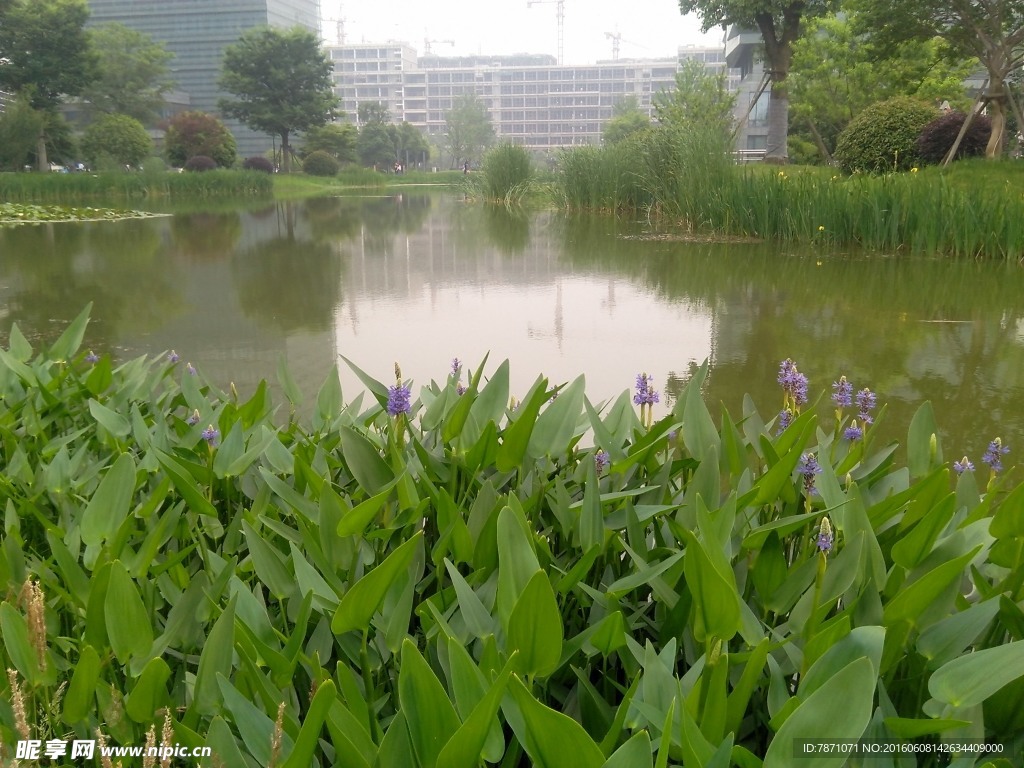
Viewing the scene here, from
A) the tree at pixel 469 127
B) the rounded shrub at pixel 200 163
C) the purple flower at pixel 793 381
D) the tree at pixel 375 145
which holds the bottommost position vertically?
the purple flower at pixel 793 381

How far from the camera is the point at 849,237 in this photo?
278 inches

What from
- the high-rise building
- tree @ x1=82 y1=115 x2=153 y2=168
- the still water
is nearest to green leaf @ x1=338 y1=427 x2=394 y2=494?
the still water

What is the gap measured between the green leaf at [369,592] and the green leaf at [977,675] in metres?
0.50

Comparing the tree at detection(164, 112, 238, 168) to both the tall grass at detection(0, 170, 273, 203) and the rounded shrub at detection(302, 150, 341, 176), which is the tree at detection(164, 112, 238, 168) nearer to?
the rounded shrub at detection(302, 150, 341, 176)

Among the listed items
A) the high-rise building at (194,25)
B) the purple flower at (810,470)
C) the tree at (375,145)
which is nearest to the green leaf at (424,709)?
the purple flower at (810,470)

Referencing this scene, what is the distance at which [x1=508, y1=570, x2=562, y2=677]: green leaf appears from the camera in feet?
2.57

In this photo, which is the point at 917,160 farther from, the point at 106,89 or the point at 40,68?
the point at 106,89

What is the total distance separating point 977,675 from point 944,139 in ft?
43.1

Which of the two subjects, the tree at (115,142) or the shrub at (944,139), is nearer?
the shrub at (944,139)

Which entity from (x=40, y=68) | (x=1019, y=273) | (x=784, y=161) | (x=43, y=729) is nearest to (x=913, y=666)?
(x=43, y=729)

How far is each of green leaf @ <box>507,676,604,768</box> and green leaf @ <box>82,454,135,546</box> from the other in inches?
28.3

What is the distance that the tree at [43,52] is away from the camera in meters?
26.2

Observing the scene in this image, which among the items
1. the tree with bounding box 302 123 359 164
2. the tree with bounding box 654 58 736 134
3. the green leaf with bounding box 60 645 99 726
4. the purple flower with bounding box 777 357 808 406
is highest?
the tree with bounding box 302 123 359 164

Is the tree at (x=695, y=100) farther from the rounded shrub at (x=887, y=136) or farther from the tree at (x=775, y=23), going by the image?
the rounded shrub at (x=887, y=136)
